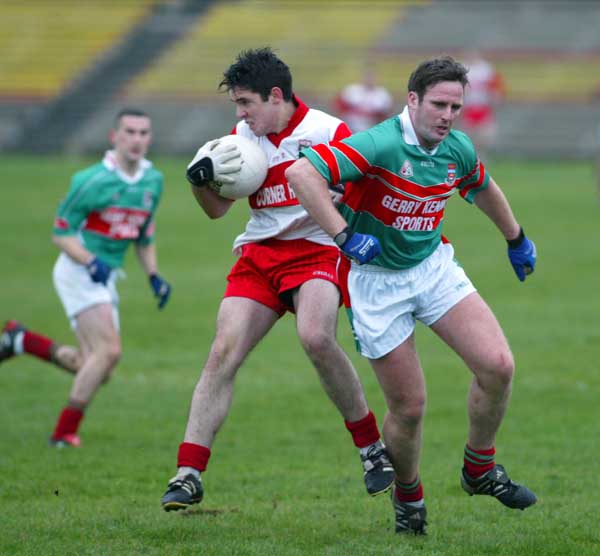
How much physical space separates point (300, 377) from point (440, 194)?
5262 mm

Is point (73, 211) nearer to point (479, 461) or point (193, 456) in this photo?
point (193, 456)

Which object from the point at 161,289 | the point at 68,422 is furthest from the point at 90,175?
the point at 68,422

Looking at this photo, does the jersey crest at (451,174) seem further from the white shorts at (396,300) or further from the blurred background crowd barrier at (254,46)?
the blurred background crowd barrier at (254,46)

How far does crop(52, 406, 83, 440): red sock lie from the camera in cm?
831

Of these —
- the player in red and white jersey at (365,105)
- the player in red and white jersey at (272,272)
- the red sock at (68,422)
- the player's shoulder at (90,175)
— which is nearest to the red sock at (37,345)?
the red sock at (68,422)

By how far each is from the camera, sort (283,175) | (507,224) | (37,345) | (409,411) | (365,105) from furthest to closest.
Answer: (365,105)
(37,345)
(283,175)
(507,224)
(409,411)

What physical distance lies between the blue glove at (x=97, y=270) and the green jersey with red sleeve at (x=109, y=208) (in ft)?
1.15

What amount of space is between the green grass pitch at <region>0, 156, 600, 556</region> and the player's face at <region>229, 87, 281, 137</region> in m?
2.01

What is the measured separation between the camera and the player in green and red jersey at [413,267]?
5.39 m

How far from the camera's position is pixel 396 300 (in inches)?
222

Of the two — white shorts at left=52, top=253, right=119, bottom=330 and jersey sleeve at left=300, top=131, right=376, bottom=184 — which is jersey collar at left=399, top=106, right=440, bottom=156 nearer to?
jersey sleeve at left=300, top=131, right=376, bottom=184

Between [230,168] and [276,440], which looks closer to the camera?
[230,168]

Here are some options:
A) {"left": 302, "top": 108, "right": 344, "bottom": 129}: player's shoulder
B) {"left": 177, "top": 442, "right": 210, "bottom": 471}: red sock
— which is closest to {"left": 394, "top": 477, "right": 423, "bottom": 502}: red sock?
{"left": 177, "top": 442, "right": 210, "bottom": 471}: red sock

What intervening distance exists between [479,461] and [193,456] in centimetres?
137
